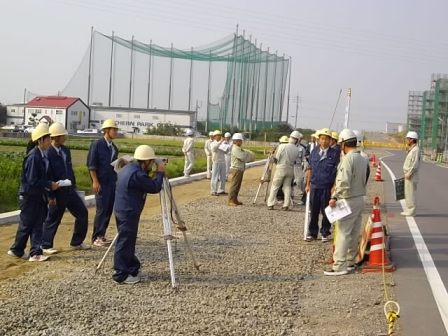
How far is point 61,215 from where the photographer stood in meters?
7.98

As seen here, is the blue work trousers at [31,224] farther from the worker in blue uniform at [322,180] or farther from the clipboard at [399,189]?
the clipboard at [399,189]

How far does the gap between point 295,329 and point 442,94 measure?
80079 millimetres

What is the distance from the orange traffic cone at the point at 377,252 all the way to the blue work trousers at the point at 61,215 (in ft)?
12.7

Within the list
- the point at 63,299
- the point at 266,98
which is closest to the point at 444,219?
the point at 63,299

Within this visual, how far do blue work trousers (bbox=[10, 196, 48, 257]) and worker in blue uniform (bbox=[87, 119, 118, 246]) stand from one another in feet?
3.14

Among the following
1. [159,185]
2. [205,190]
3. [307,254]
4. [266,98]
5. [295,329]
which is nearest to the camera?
[295,329]

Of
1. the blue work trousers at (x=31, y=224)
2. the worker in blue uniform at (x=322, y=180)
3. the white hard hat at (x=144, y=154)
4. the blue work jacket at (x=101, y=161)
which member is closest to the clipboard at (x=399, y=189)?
the worker in blue uniform at (x=322, y=180)

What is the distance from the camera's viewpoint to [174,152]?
36.9 metres

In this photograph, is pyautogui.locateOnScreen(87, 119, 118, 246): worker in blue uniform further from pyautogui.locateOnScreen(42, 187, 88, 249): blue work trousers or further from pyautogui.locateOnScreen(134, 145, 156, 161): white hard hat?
pyautogui.locateOnScreen(134, 145, 156, 161): white hard hat

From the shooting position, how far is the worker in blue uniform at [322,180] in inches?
378

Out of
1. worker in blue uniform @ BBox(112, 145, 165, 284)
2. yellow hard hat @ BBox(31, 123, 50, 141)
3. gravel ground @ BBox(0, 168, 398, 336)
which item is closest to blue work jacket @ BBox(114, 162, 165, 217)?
worker in blue uniform @ BBox(112, 145, 165, 284)

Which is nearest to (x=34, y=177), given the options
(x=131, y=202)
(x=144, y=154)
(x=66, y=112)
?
(x=131, y=202)

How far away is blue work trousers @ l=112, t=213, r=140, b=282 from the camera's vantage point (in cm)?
649

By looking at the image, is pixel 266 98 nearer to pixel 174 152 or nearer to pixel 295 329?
pixel 174 152
